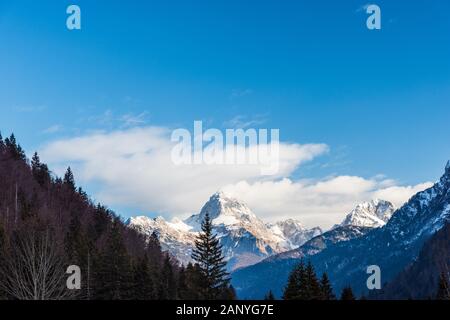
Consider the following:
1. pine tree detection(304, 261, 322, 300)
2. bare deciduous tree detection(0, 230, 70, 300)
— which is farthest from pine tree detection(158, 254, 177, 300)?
bare deciduous tree detection(0, 230, 70, 300)

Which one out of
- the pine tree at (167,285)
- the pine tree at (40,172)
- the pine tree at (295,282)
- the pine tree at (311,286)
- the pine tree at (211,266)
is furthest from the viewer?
the pine tree at (40,172)

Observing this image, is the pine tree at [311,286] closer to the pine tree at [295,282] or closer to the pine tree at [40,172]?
the pine tree at [295,282]

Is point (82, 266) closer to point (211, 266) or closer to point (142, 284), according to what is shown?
point (142, 284)

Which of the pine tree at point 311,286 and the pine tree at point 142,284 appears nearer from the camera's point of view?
the pine tree at point 311,286

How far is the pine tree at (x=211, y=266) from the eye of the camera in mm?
81750

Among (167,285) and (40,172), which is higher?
(40,172)

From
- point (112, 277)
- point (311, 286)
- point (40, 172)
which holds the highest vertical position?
point (40, 172)

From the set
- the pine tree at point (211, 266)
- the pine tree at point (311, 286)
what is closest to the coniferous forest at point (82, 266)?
the pine tree at point (211, 266)

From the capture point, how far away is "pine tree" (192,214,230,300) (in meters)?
81.8

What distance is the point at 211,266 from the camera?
84125 mm

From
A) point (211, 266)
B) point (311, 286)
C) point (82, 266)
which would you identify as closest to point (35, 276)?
point (82, 266)
